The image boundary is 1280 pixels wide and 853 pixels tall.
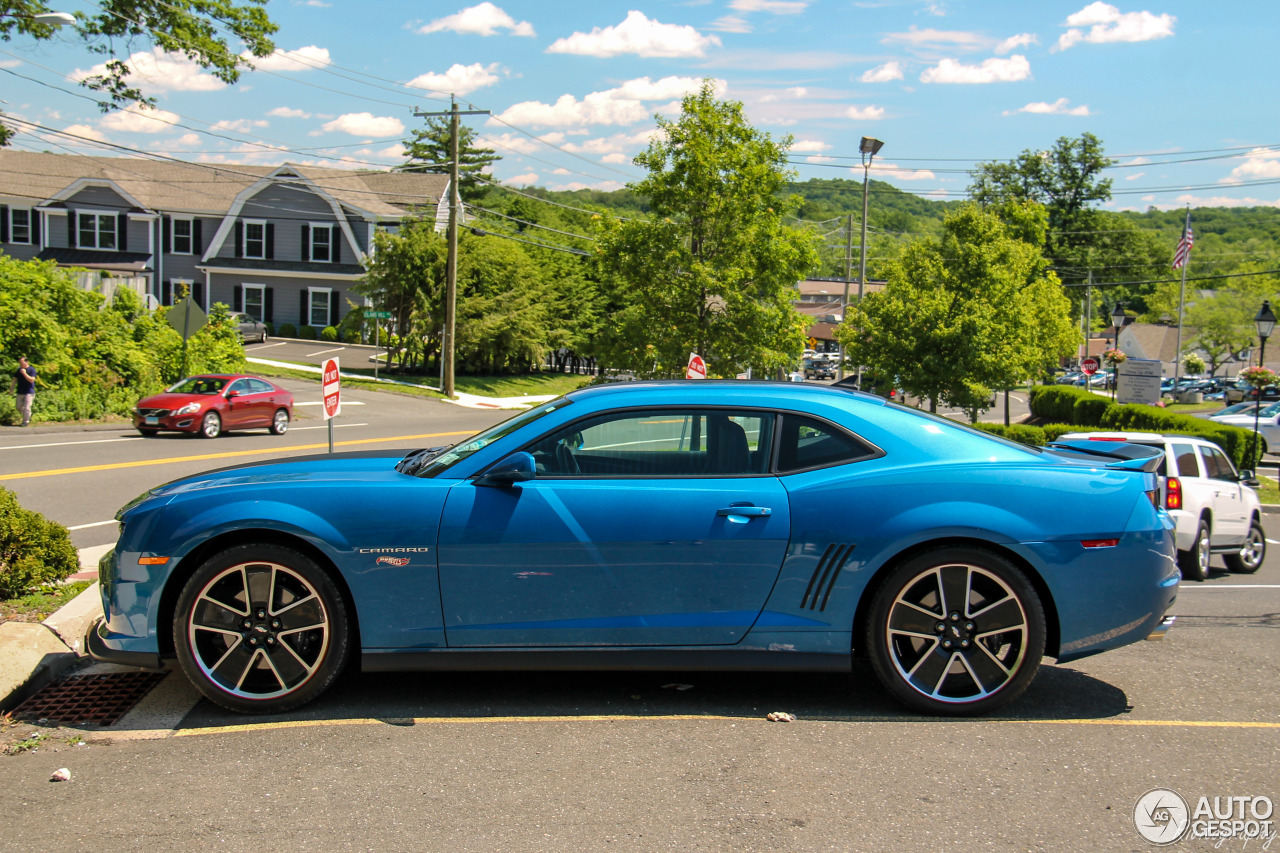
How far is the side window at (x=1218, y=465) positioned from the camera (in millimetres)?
11844

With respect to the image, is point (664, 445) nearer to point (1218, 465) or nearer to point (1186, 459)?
point (1186, 459)

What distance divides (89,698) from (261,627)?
3.79ft

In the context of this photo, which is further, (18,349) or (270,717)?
(18,349)

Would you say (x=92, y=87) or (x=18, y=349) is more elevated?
(x=92, y=87)

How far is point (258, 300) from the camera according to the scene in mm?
52375

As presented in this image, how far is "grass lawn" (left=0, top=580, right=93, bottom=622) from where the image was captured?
5855mm

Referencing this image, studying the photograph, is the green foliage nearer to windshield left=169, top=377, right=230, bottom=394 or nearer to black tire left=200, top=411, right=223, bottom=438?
black tire left=200, top=411, right=223, bottom=438

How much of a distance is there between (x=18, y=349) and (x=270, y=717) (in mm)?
23652

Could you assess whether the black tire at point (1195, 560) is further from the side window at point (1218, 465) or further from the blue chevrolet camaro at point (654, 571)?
the blue chevrolet camaro at point (654, 571)

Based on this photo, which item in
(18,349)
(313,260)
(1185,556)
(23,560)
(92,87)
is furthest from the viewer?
(313,260)

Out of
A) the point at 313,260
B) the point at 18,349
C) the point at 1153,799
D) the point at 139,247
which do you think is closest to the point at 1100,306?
the point at 313,260

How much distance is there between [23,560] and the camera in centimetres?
626

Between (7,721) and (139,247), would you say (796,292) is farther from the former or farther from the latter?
(139,247)

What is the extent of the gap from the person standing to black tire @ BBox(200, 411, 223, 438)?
400 cm
